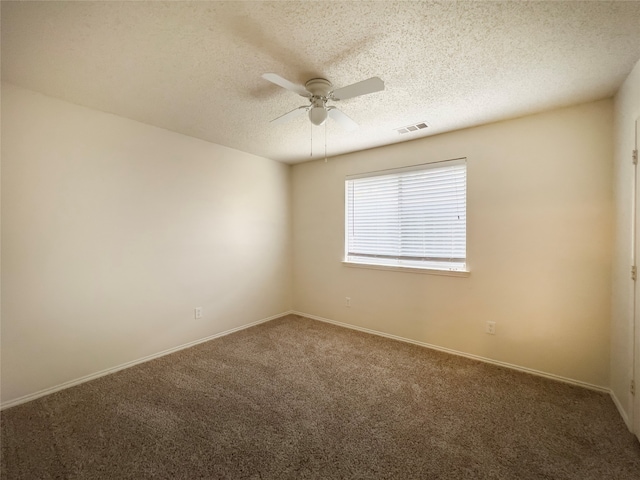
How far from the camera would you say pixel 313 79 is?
1968mm

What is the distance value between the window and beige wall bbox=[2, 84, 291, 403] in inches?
62.0

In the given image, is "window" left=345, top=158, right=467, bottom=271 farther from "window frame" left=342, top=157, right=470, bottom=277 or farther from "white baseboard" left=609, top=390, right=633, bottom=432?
"white baseboard" left=609, top=390, right=633, bottom=432

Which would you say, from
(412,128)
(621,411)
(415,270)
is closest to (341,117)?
(412,128)

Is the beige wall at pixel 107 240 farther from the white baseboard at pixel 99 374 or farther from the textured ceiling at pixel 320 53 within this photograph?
the textured ceiling at pixel 320 53

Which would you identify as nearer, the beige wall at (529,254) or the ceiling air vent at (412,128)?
the beige wall at (529,254)

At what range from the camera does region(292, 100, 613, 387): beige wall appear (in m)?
2.32

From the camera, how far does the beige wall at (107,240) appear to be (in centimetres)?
215

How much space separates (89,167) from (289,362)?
2.65 metres

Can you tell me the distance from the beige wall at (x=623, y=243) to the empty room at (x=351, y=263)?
27mm

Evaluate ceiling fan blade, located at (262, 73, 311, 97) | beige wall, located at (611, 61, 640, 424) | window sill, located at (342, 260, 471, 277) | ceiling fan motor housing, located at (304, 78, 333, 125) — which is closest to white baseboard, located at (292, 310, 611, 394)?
beige wall, located at (611, 61, 640, 424)

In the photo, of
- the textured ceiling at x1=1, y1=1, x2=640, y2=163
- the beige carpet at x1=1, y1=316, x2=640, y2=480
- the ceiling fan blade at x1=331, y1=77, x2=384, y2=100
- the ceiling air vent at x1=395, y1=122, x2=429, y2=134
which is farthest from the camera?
the ceiling air vent at x1=395, y1=122, x2=429, y2=134

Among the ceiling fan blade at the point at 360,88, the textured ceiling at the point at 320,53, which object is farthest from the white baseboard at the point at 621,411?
the ceiling fan blade at the point at 360,88

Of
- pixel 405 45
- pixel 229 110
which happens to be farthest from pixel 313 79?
pixel 229 110

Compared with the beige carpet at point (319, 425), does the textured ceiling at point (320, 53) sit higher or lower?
higher
